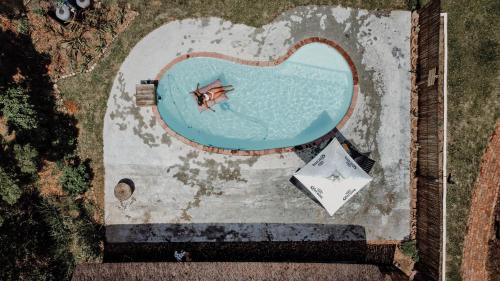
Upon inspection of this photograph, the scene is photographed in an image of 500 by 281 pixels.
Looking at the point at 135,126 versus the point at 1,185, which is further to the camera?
the point at 135,126

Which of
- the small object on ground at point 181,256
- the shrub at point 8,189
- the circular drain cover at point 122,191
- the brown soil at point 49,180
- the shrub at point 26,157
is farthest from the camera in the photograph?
the brown soil at point 49,180

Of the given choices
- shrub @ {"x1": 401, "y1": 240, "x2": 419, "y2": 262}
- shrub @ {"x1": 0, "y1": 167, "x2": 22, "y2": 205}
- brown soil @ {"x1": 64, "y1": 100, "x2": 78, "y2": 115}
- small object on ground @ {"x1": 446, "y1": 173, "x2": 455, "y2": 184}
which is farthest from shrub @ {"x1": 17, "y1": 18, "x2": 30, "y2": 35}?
small object on ground @ {"x1": 446, "y1": 173, "x2": 455, "y2": 184}

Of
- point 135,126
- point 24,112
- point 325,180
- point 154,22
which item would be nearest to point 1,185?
point 24,112

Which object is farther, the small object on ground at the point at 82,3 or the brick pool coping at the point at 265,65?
the brick pool coping at the point at 265,65

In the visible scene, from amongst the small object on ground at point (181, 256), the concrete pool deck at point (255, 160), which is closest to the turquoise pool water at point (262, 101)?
the concrete pool deck at point (255, 160)

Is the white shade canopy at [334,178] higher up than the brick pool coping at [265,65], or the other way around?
the brick pool coping at [265,65]

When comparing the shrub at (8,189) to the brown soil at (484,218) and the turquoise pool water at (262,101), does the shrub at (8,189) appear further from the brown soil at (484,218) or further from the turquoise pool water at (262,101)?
the brown soil at (484,218)

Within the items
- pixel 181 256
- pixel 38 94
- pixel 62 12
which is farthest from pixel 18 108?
pixel 181 256

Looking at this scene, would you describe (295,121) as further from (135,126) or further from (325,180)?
(135,126)
